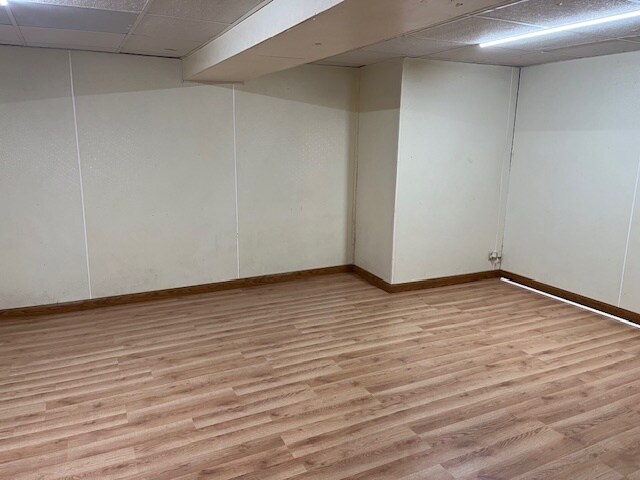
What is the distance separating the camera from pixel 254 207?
16.9 ft

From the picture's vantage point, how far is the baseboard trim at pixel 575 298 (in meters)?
4.40

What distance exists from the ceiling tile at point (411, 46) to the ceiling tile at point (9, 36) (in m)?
2.68

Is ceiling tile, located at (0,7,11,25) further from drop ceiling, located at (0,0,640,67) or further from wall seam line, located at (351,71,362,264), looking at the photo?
wall seam line, located at (351,71,362,264)

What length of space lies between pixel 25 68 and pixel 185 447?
11.2 feet

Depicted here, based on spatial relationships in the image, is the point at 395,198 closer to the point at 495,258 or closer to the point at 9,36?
the point at 495,258

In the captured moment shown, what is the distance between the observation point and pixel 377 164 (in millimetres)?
5230

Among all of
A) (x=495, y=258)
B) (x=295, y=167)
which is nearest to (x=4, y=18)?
(x=295, y=167)

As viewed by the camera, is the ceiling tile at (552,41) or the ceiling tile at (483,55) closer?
the ceiling tile at (552,41)

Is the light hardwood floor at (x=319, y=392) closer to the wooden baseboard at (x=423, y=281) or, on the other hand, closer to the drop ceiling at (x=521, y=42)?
the wooden baseboard at (x=423, y=281)

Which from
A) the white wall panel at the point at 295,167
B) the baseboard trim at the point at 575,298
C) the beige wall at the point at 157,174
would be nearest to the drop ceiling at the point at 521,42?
the white wall panel at the point at 295,167

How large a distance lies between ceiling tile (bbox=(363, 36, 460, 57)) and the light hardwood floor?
2.38m

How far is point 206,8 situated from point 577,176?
383 centimetres

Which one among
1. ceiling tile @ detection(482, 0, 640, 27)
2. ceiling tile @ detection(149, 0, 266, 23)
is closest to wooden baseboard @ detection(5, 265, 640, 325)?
ceiling tile @ detection(482, 0, 640, 27)

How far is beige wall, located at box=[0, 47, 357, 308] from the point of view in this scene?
4.19 meters
